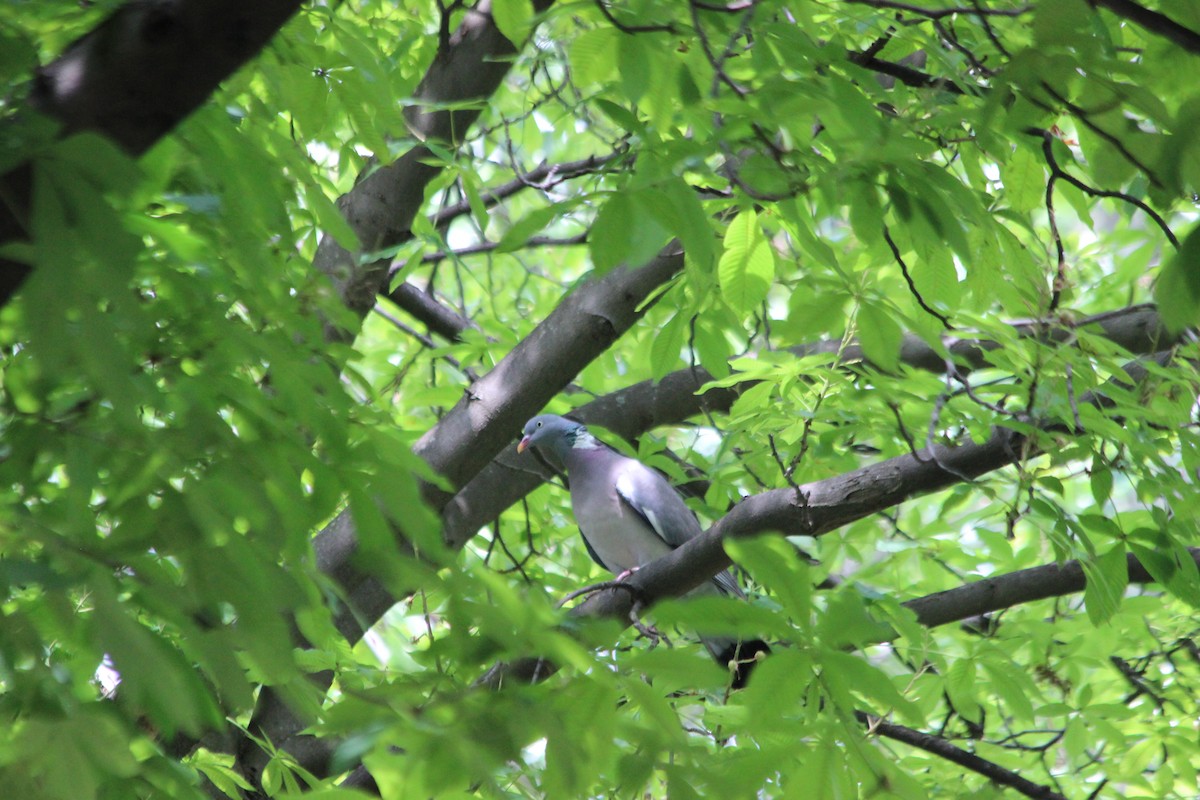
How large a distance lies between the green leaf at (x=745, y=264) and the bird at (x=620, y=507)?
2.03 meters

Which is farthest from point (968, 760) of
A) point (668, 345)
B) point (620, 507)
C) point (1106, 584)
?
point (620, 507)

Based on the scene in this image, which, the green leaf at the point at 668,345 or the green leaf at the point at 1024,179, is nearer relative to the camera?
the green leaf at the point at 1024,179

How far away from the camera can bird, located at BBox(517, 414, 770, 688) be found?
4.19 m

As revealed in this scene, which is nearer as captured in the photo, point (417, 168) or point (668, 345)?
point (668, 345)

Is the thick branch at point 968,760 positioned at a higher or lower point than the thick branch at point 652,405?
lower

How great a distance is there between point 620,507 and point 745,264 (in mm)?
2303

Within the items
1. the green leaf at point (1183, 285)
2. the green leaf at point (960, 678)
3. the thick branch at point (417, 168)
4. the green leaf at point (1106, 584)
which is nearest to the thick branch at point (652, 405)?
the thick branch at point (417, 168)

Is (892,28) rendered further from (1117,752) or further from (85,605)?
(1117,752)

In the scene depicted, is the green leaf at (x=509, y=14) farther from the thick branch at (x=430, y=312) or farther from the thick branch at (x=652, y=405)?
the thick branch at (x=430, y=312)

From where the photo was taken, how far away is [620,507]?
423 cm

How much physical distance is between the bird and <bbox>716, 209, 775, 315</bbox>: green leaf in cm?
203

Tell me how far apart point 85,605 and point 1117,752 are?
319 cm

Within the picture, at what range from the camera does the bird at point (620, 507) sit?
165 inches

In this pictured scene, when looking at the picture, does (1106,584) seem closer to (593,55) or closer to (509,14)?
(593,55)
